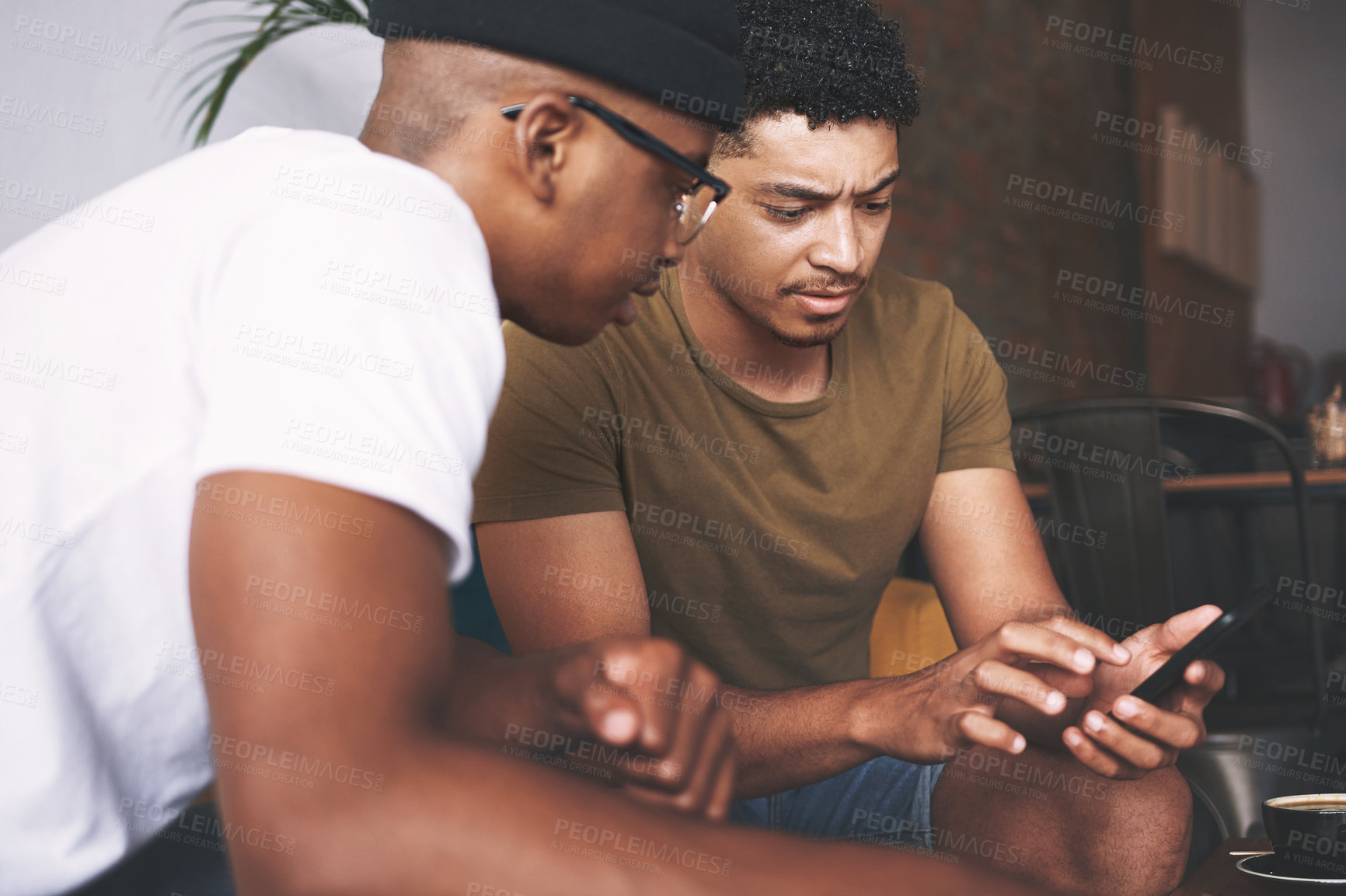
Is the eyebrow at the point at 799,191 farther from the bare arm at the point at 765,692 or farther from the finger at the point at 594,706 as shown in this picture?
the finger at the point at 594,706

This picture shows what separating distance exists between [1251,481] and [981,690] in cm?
130

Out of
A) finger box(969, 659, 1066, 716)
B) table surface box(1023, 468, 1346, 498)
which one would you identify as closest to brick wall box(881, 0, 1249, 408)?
table surface box(1023, 468, 1346, 498)

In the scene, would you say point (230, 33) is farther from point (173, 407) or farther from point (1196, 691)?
point (1196, 691)

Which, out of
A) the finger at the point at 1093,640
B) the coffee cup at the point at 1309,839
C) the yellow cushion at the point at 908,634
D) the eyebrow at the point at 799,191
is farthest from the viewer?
the yellow cushion at the point at 908,634

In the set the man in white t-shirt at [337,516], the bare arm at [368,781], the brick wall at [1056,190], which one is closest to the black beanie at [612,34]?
the man in white t-shirt at [337,516]

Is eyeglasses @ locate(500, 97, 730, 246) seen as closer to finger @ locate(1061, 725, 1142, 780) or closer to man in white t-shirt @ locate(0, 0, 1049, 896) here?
man in white t-shirt @ locate(0, 0, 1049, 896)

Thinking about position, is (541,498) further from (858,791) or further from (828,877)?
(828,877)

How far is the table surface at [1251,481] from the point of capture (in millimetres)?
1870

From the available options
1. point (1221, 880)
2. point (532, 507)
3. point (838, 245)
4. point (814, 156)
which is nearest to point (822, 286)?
point (838, 245)

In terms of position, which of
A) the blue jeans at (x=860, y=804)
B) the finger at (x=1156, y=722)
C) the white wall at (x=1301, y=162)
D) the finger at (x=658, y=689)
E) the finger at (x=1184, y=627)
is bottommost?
the blue jeans at (x=860, y=804)

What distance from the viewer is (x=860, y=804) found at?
121 centimetres

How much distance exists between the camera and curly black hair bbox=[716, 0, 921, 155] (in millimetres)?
1234

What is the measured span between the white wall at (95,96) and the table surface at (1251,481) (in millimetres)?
1456

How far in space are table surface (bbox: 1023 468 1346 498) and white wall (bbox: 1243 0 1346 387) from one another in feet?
15.6
